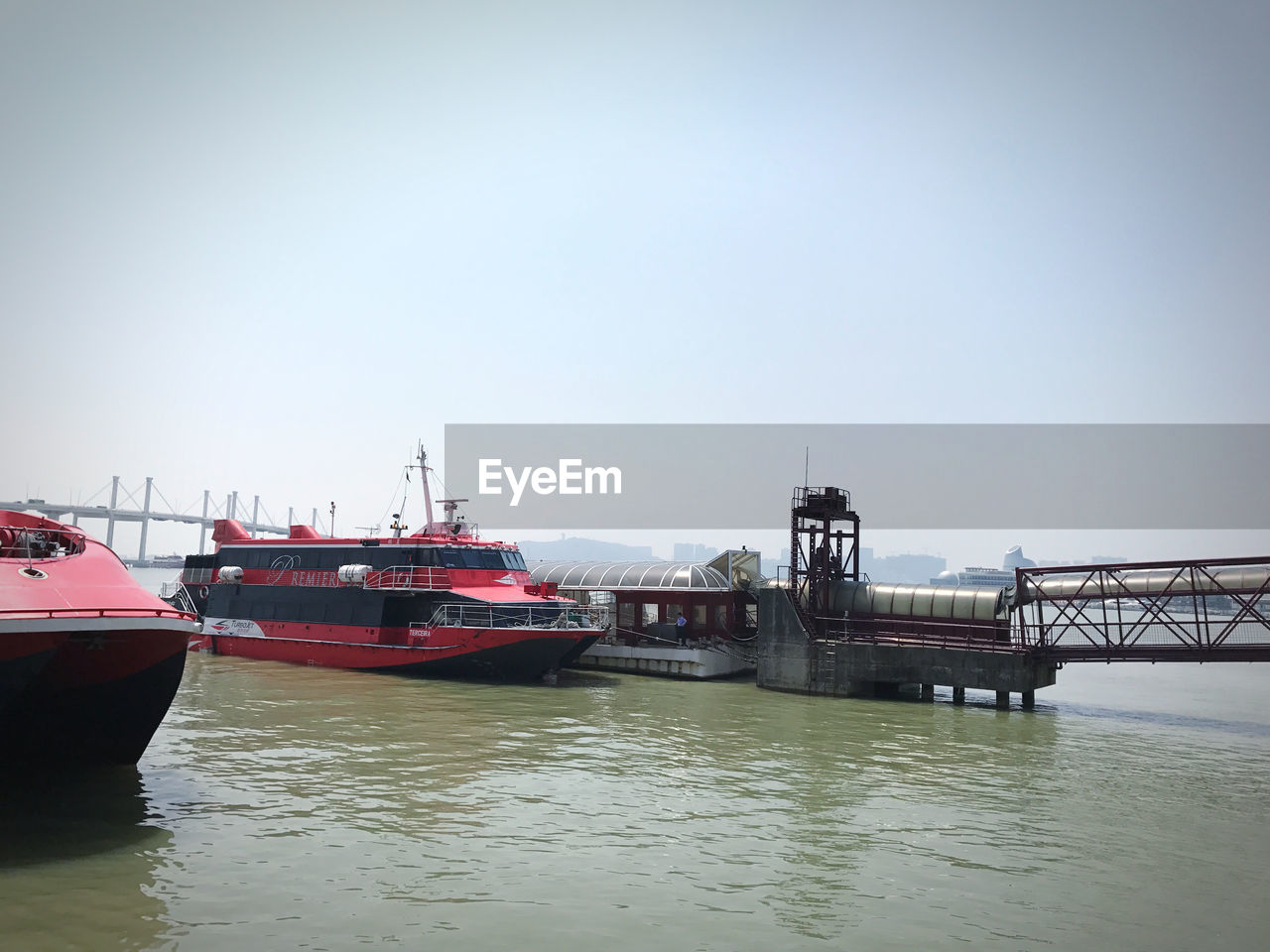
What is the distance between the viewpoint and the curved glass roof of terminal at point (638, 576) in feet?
143

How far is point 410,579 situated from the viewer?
37.6 meters

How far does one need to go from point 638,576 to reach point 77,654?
30667 millimetres

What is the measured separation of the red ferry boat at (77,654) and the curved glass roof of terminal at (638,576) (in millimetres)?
28192

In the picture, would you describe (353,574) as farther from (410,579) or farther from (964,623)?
(964,623)

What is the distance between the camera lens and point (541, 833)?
1546 centimetres

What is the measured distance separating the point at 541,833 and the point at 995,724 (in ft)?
64.7

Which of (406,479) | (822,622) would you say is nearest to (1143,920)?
(822,622)

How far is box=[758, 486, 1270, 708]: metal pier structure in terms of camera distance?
99.9ft

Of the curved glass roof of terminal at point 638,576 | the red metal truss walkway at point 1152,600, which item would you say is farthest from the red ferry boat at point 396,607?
the red metal truss walkway at point 1152,600

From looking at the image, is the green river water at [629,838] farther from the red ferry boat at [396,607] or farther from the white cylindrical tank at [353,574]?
the white cylindrical tank at [353,574]

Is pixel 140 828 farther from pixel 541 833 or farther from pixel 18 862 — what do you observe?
pixel 541 833

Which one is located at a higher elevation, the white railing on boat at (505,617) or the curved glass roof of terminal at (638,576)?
the curved glass roof of terminal at (638,576)

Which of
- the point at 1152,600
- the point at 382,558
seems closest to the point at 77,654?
the point at 382,558

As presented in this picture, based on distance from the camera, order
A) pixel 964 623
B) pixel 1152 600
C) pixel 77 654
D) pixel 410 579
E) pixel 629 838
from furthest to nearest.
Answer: pixel 410 579 → pixel 964 623 → pixel 1152 600 → pixel 77 654 → pixel 629 838
